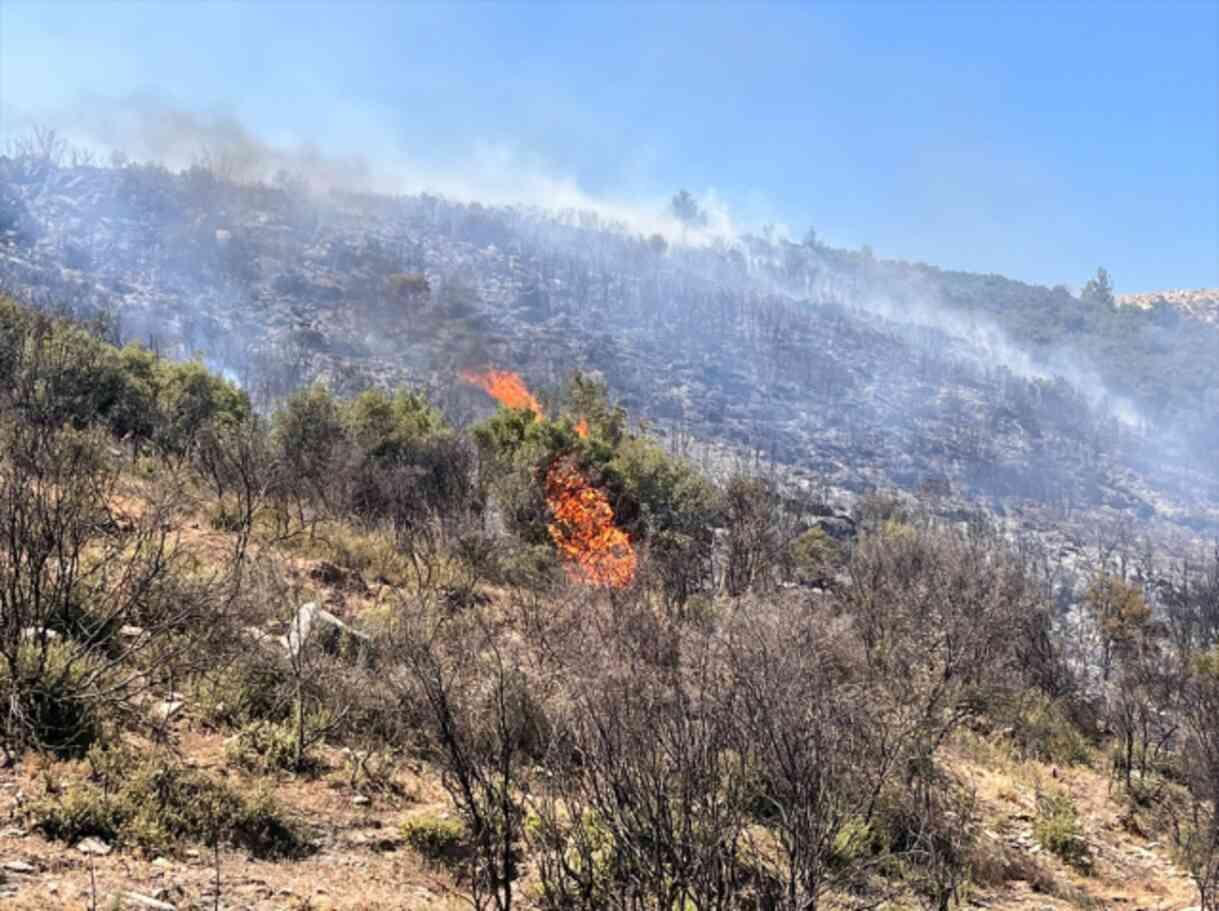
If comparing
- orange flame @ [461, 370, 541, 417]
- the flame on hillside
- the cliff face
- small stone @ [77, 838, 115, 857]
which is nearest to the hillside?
small stone @ [77, 838, 115, 857]

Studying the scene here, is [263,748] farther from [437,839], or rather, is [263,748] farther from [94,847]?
[94,847]

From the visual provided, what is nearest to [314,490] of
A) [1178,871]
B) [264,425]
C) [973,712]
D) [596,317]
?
[264,425]

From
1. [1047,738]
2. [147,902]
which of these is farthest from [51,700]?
[1047,738]

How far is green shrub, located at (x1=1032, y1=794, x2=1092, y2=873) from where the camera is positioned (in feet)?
36.6

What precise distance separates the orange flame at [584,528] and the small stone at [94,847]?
10.7m

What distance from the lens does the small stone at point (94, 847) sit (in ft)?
18.4

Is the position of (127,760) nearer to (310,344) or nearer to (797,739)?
(797,739)

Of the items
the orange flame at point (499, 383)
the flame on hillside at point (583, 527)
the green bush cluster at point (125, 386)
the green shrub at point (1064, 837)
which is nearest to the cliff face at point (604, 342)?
the orange flame at point (499, 383)

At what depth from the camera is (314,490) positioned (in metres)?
18.3

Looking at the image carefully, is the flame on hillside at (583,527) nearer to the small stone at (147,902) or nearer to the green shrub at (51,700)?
the green shrub at (51,700)

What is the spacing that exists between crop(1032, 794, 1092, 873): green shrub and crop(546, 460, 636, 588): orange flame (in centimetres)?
801

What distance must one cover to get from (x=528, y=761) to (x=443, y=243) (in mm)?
161360

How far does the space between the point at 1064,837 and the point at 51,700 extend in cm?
1224

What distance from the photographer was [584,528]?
23297mm
